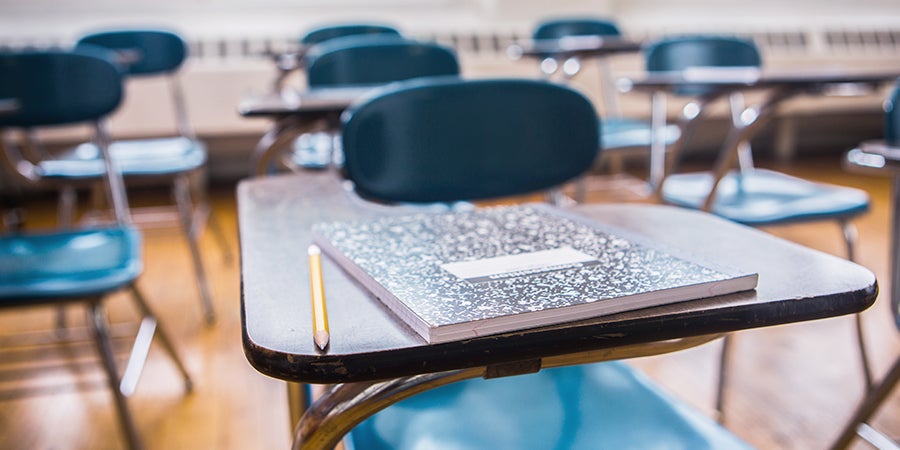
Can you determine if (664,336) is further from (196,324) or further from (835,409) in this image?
(196,324)

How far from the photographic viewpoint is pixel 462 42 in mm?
4441

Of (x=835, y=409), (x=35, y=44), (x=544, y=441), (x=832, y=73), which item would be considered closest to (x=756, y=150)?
(x=832, y=73)

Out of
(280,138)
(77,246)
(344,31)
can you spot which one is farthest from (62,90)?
(344,31)

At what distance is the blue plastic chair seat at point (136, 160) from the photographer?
228cm

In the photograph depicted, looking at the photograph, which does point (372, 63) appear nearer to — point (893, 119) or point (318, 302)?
point (893, 119)

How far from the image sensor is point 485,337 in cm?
45

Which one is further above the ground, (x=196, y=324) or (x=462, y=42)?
(x=462, y=42)

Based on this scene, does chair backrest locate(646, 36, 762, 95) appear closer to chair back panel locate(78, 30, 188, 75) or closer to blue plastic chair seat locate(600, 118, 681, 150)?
blue plastic chair seat locate(600, 118, 681, 150)

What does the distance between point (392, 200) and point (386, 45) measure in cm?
106

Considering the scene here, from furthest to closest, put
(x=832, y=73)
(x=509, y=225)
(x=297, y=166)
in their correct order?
(x=297, y=166), (x=832, y=73), (x=509, y=225)

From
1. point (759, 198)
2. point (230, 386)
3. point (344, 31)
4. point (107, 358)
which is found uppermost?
point (344, 31)

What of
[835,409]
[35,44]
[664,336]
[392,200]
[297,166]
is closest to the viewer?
[664,336]

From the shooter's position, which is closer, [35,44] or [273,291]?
[273,291]

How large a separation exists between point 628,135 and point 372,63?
3.81 feet
